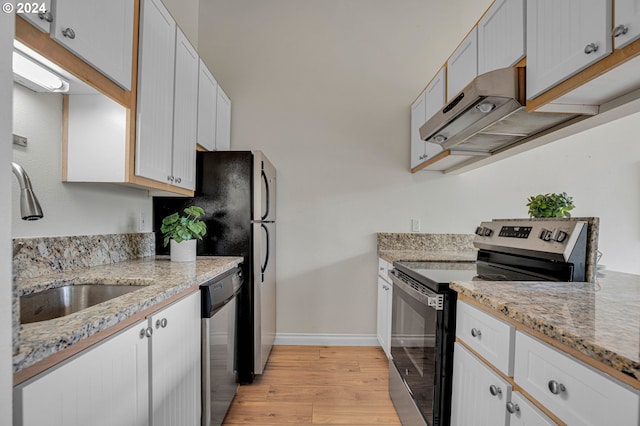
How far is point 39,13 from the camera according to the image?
956 mm

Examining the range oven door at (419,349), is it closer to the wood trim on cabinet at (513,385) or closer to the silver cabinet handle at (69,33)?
the wood trim on cabinet at (513,385)

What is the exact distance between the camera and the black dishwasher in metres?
1.53

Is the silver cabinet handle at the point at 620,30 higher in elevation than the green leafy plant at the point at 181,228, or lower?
higher

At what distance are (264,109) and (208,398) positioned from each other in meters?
2.31

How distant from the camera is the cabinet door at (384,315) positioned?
8.02 feet

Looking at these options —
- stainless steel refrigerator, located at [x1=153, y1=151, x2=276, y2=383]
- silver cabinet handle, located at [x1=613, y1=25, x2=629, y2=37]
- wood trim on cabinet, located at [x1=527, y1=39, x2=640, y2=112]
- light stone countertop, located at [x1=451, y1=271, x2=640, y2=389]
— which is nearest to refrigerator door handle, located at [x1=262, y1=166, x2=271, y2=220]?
stainless steel refrigerator, located at [x1=153, y1=151, x2=276, y2=383]

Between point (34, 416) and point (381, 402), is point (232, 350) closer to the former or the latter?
point (381, 402)

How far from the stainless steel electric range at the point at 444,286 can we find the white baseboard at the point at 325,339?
0.96 metres

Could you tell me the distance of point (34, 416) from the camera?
2.10 ft

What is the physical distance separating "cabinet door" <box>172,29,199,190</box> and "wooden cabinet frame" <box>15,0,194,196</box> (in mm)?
221

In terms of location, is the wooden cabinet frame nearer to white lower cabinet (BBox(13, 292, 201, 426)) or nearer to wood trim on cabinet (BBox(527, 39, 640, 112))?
white lower cabinet (BBox(13, 292, 201, 426))

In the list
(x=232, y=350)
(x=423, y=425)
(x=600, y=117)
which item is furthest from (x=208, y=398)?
(x=600, y=117)

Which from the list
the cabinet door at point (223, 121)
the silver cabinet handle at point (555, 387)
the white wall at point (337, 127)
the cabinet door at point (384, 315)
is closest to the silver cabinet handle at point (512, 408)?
the silver cabinet handle at point (555, 387)

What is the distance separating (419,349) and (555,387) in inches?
32.4
